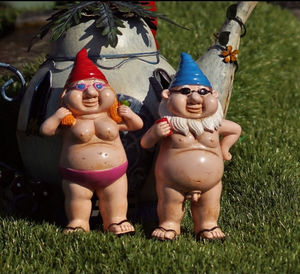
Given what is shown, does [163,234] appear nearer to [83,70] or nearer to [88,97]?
[88,97]

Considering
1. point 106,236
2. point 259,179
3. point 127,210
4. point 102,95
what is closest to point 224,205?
point 259,179

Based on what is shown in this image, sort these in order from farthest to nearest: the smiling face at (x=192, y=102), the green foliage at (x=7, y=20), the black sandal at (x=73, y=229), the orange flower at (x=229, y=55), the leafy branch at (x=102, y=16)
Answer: the green foliage at (x=7, y=20) → the orange flower at (x=229, y=55) → the leafy branch at (x=102, y=16) → the black sandal at (x=73, y=229) → the smiling face at (x=192, y=102)

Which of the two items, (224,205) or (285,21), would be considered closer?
(224,205)

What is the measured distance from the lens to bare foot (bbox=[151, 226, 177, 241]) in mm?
3006

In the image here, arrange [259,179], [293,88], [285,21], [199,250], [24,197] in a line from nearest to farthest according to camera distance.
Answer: [199,250]
[24,197]
[259,179]
[293,88]
[285,21]

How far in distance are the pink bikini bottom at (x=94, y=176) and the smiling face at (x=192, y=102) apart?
0.42 metres

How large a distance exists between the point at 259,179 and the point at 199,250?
1.19 meters

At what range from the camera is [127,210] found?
3373 millimetres

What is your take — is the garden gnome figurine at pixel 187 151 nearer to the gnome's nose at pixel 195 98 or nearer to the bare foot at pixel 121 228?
the gnome's nose at pixel 195 98

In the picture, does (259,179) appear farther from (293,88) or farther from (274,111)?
(293,88)

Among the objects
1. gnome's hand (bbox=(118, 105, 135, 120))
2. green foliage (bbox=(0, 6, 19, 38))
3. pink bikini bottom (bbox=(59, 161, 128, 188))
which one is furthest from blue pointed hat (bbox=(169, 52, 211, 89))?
green foliage (bbox=(0, 6, 19, 38))

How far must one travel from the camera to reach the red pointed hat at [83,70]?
9.80 feet

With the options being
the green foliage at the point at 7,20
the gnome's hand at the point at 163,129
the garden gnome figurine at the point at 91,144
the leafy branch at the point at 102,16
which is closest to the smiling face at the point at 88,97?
the garden gnome figurine at the point at 91,144

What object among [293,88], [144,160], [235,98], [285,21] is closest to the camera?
[144,160]
